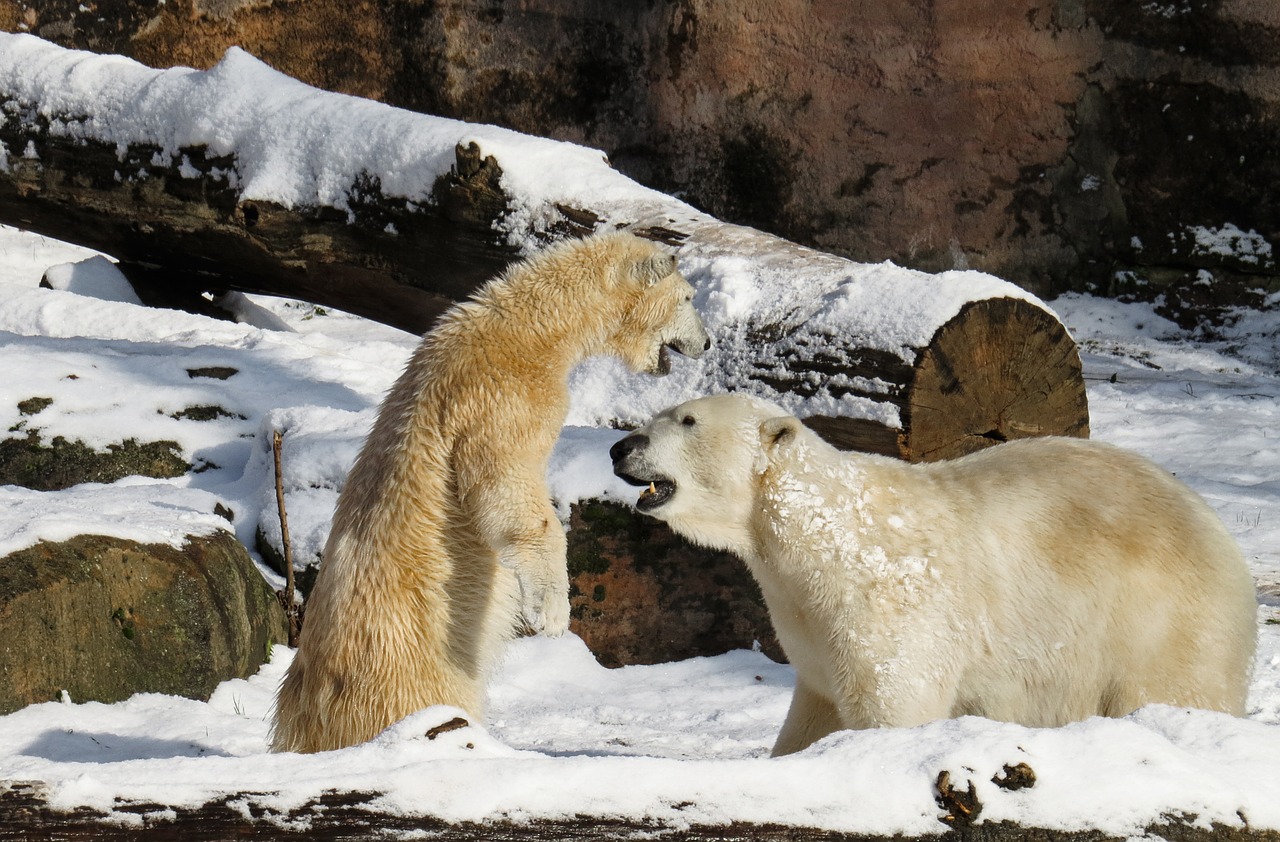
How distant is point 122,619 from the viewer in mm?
3725

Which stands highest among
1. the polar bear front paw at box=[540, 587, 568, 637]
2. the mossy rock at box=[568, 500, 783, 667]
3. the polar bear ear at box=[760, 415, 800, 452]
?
the polar bear ear at box=[760, 415, 800, 452]

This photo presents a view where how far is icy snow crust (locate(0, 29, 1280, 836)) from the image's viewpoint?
1.98 meters

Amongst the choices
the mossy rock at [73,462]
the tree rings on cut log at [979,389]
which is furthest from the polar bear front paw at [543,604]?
the mossy rock at [73,462]

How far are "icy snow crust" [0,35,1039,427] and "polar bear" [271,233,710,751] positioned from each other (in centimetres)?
173

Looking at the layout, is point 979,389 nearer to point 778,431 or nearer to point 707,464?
point 778,431

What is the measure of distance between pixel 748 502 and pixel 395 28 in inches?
323

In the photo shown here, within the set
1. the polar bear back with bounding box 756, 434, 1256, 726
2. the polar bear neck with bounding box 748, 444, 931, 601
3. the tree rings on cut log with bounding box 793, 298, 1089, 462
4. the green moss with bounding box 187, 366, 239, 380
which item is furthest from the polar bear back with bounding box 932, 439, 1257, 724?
the green moss with bounding box 187, 366, 239, 380

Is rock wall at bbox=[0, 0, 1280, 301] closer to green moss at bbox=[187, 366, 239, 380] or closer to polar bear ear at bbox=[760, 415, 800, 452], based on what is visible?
green moss at bbox=[187, 366, 239, 380]

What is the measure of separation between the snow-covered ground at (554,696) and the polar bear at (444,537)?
1.61 feet

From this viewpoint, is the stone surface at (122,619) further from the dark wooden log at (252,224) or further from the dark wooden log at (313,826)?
the dark wooden log at (252,224)

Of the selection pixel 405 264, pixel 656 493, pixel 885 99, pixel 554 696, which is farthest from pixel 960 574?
pixel 885 99

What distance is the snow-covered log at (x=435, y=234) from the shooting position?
4.86 meters

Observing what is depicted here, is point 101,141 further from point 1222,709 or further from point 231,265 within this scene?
point 1222,709

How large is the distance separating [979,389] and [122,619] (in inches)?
120
